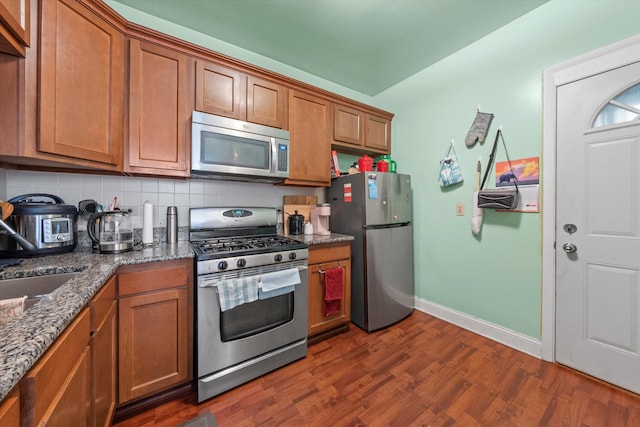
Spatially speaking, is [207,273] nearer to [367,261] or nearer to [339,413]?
[339,413]

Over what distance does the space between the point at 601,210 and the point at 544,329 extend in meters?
0.93

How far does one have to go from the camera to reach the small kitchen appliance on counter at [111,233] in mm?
1434

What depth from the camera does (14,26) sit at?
1.00m

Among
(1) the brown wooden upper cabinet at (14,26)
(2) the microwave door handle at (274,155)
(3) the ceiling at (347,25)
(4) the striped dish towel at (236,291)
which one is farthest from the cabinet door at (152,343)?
(3) the ceiling at (347,25)

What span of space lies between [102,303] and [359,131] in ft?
8.16

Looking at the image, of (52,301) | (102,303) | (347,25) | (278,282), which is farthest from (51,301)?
(347,25)

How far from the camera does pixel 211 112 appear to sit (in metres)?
1.82

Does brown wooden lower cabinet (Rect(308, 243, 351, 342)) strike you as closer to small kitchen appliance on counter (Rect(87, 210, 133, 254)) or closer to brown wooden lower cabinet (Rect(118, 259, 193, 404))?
brown wooden lower cabinet (Rect(118, 259, 193, 404))

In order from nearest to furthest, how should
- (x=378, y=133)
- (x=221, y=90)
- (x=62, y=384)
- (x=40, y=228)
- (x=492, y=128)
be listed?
1. (x=62, y=384)
2. (x=40, y=228)
3. (x=221, y=90)
4. (x=492, y=128)
5. (x=378, y=133)

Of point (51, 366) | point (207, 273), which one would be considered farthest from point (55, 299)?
point (207, 273)

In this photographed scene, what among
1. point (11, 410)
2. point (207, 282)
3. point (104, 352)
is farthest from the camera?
point (207, 282)

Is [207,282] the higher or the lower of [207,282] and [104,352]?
the higher

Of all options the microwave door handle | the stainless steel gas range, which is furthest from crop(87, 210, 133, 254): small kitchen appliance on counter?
the microwave door handle

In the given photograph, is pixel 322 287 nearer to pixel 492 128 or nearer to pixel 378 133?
pixel 378 133
